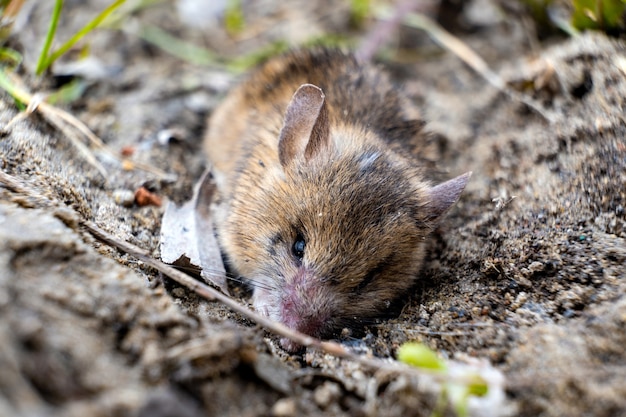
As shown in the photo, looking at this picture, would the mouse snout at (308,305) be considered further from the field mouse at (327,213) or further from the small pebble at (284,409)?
the small pebble at (284,409)


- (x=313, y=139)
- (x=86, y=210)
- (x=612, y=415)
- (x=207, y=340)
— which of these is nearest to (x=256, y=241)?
(x=313, y=139)

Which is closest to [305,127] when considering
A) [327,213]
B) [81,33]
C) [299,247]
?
[327,213]

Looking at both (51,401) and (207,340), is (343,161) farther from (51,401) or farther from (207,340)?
(51,401)

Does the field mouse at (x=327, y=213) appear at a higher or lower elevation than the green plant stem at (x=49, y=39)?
lower


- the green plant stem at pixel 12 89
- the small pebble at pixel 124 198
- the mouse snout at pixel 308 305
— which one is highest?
the green plant stem at pixel 12 89

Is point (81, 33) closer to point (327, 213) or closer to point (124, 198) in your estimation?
point (124, 198)

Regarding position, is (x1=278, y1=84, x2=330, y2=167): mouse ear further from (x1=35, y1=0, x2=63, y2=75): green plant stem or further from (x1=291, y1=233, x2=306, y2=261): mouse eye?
(x1=35, y1=0, x2=63, y2=75): green plant stem

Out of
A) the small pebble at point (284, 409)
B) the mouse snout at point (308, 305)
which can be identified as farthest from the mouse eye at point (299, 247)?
the small pebble at point (284, 409)

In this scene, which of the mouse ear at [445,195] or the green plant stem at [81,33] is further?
the green plant stem at [81,33]
